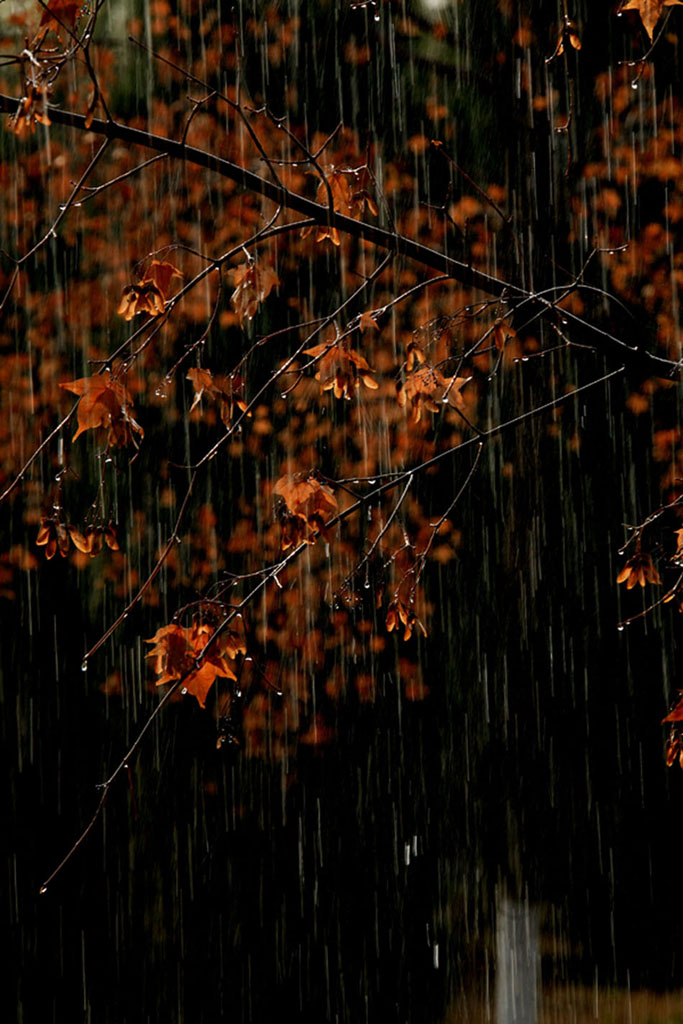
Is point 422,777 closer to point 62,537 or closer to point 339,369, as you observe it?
point 339,369

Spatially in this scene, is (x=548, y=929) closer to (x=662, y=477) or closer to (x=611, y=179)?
(x=662, y=477)

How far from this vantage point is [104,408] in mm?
1953

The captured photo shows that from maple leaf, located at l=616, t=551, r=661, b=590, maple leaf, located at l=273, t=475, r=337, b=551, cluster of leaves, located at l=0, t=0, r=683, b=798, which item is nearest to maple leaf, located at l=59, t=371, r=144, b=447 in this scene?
maple leaf, located at l=273, t=475, r=337, b=551

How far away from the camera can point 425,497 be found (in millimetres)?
6199

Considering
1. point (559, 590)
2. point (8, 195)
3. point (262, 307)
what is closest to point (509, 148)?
point (262, 307)

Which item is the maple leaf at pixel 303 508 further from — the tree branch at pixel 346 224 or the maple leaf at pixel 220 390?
the tree branch at pixel 346 224

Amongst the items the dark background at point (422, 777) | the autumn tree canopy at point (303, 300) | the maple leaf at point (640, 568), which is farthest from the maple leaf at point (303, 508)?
the dark background at point (422, 777)

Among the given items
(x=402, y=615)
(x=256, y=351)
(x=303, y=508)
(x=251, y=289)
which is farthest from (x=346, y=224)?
(x=256, y=351)

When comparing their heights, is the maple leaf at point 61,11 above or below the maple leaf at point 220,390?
above

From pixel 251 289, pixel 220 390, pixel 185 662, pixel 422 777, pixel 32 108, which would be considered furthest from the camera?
pixel 422 777

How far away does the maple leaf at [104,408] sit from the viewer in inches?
75.6

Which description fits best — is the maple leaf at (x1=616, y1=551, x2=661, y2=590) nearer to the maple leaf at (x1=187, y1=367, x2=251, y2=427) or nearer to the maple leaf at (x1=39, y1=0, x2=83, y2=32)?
the maple leaf at (x1=187, y1=367, x2=251, y2=427)

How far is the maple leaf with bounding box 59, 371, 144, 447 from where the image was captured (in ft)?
6.30

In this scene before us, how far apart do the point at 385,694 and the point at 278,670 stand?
69cm
